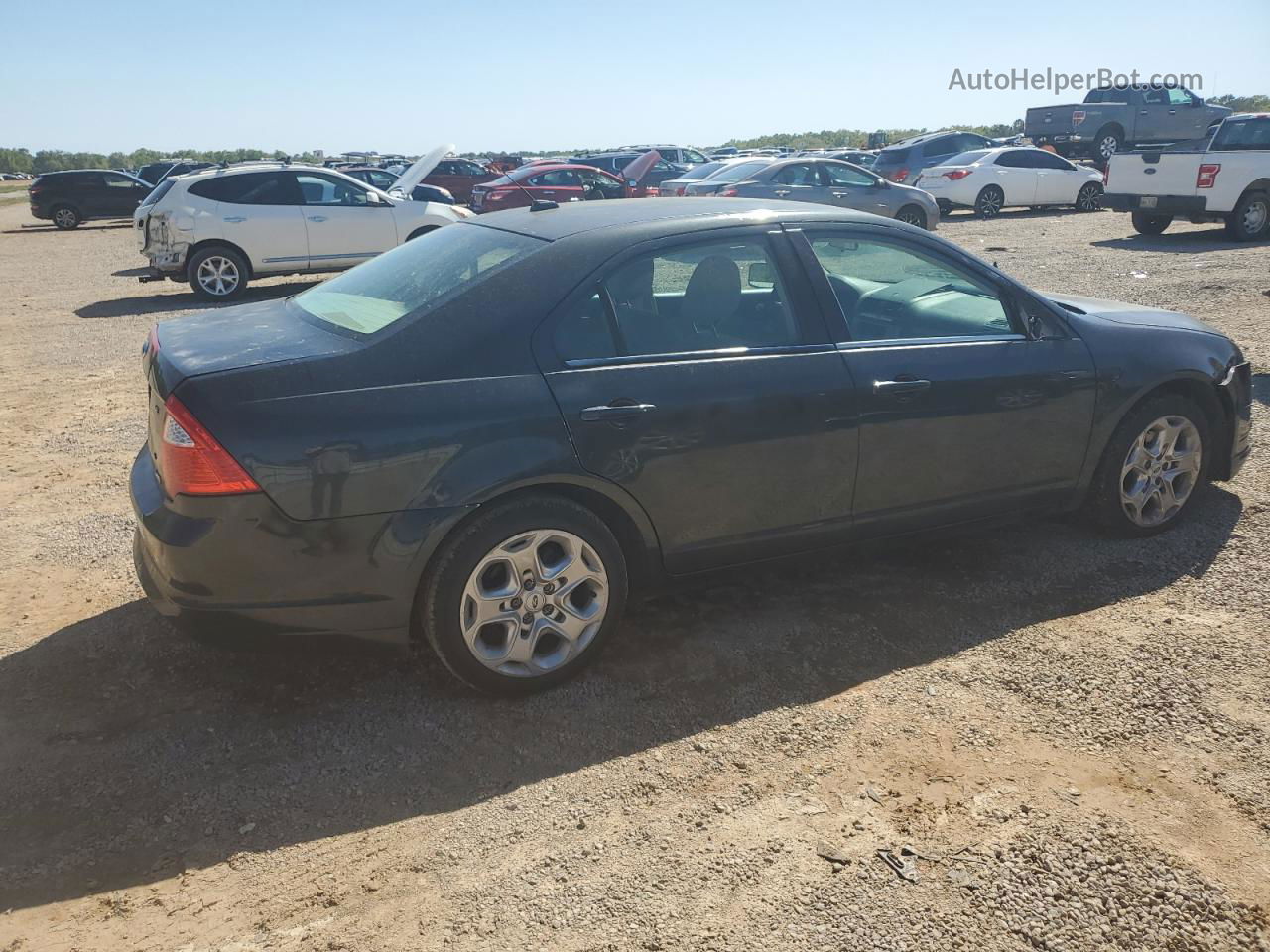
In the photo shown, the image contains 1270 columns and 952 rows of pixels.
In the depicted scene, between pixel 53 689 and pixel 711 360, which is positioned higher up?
pixel 711 360

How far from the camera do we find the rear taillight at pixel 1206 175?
15.4 m

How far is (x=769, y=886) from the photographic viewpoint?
272 cm

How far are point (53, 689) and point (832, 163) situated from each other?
16.1 metres

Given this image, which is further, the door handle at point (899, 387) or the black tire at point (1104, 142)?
the black tire at point (1104, 142)

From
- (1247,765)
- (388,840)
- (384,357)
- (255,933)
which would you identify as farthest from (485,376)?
(1247,765)

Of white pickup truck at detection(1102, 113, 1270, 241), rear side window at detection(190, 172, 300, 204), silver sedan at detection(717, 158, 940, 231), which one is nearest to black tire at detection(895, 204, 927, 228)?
silver sedan at detection(717, 158, 940, 231)

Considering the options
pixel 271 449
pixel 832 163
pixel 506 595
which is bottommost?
pixel 506 595

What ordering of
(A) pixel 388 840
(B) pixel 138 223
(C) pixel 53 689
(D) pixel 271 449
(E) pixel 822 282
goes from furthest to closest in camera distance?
(B) pixel 138 223 < (E) pixel 822 282 < (C) pixel 53 689 < (D) pixel 271 449 < (A) pixel 388 840

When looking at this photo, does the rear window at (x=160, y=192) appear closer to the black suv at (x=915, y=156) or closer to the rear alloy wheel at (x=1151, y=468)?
the rear alloy wheel at (x=1151, y=468)

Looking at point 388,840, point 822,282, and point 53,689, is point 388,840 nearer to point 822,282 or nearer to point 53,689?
point 53,689

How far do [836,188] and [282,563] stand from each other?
15.8 meters

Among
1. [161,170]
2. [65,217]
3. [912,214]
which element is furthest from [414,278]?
[161,170]

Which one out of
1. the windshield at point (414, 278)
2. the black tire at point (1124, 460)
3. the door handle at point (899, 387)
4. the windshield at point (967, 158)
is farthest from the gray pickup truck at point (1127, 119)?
the windshield at point (414, 278)

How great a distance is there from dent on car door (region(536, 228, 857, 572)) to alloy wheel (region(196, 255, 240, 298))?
10779 millimetres
